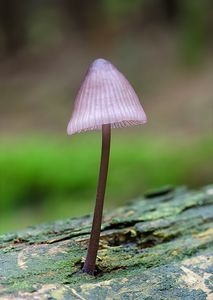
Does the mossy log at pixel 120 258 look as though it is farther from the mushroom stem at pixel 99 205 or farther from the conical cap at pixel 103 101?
the conical cap at pixel 103 101

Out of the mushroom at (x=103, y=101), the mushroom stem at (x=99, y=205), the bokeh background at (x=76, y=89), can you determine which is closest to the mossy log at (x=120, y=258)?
the mushroom stem at (x=99, y=205)

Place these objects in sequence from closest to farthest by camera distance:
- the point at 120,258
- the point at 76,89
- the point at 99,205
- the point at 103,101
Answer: the point at 103,101 < the point at 99,205 < the point at 120,258 < the point at 76,89

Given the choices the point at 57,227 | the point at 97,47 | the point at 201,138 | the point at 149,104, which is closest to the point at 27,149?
the point at 201,138

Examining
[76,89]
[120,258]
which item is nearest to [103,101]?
[120,258]

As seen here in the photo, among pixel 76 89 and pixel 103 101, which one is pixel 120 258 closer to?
pixel 103 101

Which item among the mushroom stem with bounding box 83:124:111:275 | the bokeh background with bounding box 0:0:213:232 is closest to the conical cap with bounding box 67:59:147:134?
the mushroom stem with bounding box 83:124:111:275

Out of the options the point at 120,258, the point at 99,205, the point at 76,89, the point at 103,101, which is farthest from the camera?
the point at 76,89

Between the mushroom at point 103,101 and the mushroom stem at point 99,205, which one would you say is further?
the mushroom stem at point 99,205
